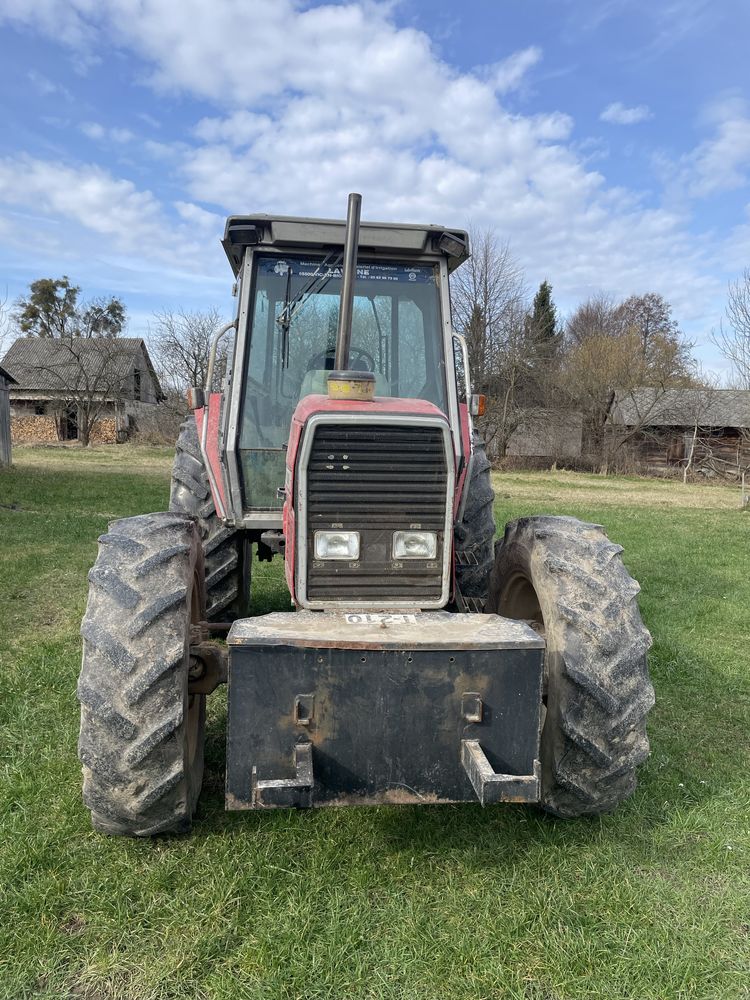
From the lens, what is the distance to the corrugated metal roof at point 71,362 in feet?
126

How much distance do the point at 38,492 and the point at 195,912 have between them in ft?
45.5

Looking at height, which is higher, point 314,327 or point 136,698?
point 314,327

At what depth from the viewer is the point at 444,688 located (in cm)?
257

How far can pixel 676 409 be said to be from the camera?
125 feet

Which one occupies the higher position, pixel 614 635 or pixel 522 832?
pixel 614 635

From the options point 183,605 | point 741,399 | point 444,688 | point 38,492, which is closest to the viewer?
point 444,688

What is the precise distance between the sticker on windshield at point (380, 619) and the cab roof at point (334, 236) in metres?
2.10

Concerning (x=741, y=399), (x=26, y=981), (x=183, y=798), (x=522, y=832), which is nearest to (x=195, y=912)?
(x=183, y=798)

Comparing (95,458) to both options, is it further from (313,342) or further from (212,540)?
(313,342)

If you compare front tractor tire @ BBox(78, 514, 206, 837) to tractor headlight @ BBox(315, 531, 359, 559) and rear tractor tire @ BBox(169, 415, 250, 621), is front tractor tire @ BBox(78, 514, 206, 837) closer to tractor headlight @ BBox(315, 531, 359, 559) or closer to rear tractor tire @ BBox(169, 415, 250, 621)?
tractor headlight @ BBox(315, 531, 359, 559)

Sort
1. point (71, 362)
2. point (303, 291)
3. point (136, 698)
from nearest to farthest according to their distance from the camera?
point (136, 698), point (303, 291), point (71, 362)

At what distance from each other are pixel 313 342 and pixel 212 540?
1.49 metres

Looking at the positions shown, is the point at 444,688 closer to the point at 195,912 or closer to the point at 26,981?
the point at 195,912

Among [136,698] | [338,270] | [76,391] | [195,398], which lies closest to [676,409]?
[76,391]
